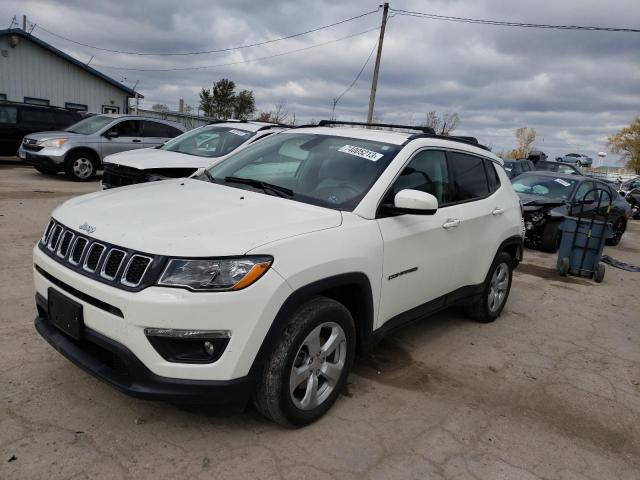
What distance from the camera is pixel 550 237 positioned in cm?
962

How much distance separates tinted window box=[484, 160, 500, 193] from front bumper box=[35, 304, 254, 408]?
3337mm

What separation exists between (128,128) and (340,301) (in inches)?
432

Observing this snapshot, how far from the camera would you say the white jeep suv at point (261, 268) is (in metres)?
2.42

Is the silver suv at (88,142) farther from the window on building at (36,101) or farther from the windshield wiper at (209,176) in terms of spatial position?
the window on building at (36,101)

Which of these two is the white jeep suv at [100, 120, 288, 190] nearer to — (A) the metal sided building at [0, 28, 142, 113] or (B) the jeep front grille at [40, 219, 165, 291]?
(B) the jeep front grille at [40, 219, 165, 291]

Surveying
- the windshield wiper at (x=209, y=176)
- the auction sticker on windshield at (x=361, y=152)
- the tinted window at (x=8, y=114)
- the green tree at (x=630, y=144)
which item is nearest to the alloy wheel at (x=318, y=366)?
the auction sticker on windshield at (x=361, y=152)

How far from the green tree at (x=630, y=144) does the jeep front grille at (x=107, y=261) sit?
214 feet

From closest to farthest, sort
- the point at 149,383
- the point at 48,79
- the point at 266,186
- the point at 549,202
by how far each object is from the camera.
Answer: the point at 149,383 → the point at 266,186 → the point at 549,202 → the point at 48,79

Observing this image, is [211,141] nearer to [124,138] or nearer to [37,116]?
[124,138]

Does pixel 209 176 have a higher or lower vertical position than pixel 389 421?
higher

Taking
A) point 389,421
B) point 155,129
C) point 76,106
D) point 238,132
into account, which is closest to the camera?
point 389,421

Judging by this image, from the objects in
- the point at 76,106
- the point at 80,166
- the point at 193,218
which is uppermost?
the point at 76,106

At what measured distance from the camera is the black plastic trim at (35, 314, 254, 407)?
243 cm

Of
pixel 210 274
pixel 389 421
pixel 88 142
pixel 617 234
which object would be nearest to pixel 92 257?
pixel 210 274
